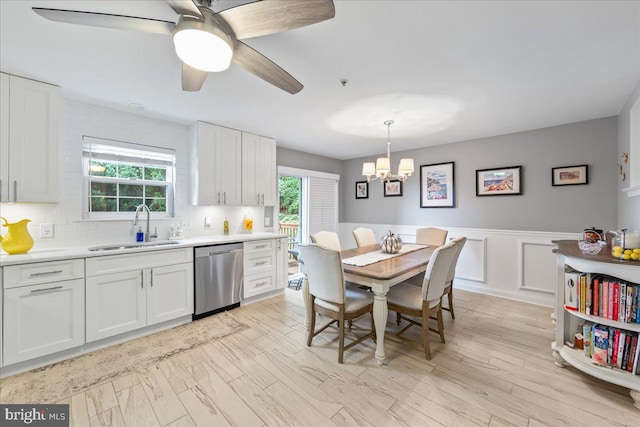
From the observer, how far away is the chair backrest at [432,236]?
3.72 m

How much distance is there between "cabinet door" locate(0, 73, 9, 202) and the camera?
2121mm

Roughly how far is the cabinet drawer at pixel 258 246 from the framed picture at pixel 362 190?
244cm

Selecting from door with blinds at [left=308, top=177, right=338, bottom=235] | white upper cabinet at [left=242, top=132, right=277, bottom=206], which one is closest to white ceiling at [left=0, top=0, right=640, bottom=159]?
white upper cabinet at [left=242, top=132, right=277, bottom=206]

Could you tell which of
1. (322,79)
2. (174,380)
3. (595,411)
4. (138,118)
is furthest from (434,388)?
(138,118)

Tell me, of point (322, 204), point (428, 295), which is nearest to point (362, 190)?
point (322, 204)

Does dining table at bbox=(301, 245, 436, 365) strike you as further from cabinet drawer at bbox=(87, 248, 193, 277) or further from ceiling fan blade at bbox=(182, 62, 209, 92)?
ceiling fan blade at bbox=(182, 62, 209, 92)

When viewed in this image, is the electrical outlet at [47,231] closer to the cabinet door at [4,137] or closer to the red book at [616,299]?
the cabinet door at [4,137]

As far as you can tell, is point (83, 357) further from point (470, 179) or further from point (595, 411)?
point (470, 179)

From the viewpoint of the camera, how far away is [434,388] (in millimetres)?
1890

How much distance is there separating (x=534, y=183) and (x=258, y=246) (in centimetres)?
389

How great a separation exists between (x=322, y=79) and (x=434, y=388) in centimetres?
255

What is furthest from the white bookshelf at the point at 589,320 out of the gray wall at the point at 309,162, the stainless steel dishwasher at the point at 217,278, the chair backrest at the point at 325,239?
the gray wall at the point at 309,162

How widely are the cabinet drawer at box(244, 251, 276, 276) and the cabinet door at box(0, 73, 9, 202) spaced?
2214 millimetres

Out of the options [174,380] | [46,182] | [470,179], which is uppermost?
[470,179]
